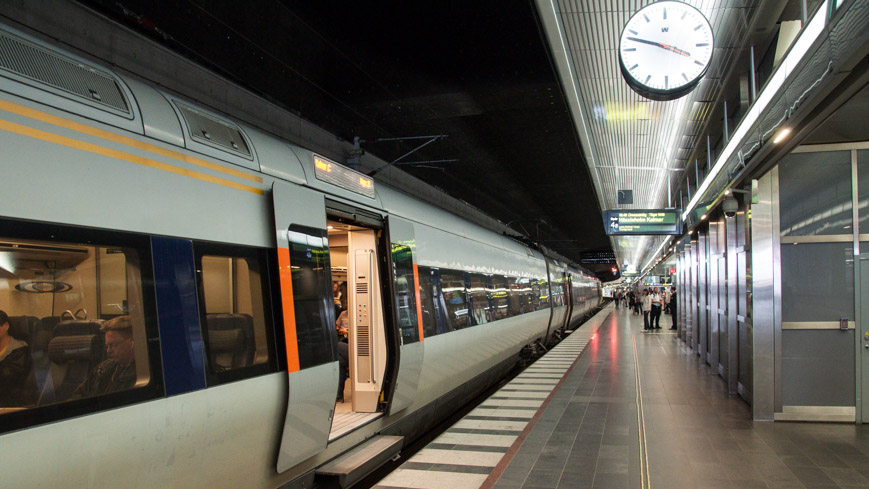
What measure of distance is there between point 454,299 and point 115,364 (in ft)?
19.8

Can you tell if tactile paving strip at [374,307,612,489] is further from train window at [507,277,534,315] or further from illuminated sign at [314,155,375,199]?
illuminated sign at [314,155,375,199]

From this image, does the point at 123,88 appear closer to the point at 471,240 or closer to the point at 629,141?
the point at 471,240

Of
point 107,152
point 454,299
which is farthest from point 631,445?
point 107,152

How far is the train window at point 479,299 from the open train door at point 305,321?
16.0ft

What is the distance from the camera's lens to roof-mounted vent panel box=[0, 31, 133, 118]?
2877mm

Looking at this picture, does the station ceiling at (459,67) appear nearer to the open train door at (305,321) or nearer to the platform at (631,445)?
the open train door at (305,321)

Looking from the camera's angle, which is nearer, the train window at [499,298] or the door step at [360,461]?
the door step at [360,461]

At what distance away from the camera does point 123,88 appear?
11.5 feet

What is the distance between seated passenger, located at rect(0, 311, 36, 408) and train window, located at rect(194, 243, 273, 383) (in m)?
1.07

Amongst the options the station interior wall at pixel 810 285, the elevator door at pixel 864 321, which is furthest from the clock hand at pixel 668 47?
the elevator door at pixel 864 321

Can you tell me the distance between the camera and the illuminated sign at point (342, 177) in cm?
544

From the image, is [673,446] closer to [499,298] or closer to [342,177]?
[342,177]

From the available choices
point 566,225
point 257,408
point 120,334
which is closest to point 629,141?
point 257,408

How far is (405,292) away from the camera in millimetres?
6883
